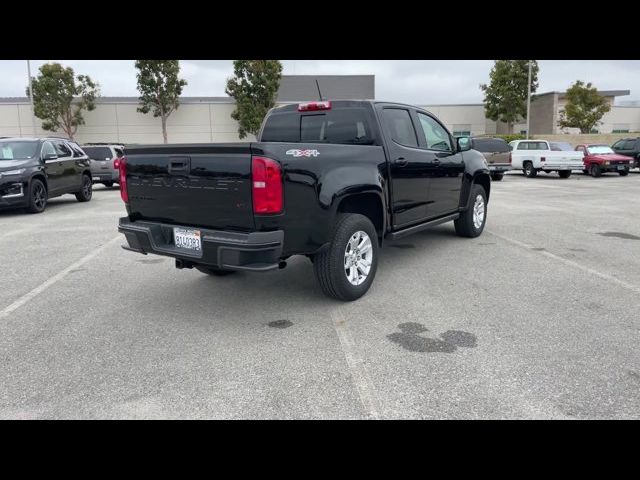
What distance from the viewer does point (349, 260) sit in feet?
16.1

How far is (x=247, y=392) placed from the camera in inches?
125

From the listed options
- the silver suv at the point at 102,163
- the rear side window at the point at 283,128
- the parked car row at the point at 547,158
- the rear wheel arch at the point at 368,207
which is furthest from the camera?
the parked car row at the point at 547,158

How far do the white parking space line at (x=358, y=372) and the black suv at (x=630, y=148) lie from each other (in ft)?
81.4

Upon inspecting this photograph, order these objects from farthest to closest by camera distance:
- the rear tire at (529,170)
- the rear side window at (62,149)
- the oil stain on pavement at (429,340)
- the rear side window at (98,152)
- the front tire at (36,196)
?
1. the rear tire at (529,170)
2. the rear side window at (98,152)
3. the rear side window at (62,149)
4. the front tire at (36,196)
5. the oil stain on pavement at (429,340)

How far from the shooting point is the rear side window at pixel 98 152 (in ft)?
60.1

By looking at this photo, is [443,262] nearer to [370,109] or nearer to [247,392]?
[370,109]

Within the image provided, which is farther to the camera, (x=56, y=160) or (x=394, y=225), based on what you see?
(x=56, y=160)

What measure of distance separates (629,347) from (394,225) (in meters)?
2.58

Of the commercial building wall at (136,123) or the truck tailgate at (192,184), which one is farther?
the commercial building wall at (136,123)

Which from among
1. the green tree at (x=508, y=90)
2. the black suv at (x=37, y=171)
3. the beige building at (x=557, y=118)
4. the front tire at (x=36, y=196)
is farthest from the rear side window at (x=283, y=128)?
the beige building at (x=557, y=118)

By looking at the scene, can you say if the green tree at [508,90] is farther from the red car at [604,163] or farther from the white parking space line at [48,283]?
the white parking space line at [48,283]

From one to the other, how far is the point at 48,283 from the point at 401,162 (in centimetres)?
421

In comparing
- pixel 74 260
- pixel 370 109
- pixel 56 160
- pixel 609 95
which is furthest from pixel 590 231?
pixel 609 95

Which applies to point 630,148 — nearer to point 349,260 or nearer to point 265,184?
point 349,260
